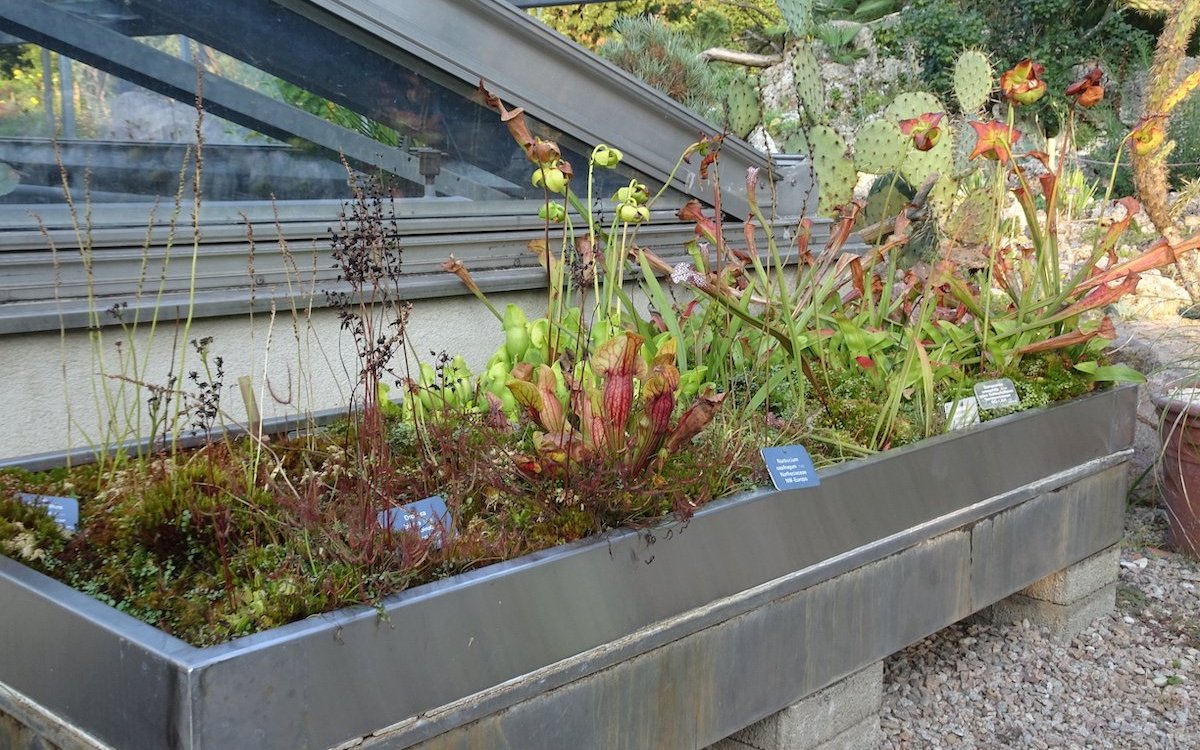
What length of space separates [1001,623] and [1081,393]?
86 cm

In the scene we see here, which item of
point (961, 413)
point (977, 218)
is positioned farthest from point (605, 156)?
point (977, 218)

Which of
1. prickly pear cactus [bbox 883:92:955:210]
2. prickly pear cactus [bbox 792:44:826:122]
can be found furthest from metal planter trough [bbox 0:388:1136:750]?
prickly pear cactus [bbox 792:44:826:122]

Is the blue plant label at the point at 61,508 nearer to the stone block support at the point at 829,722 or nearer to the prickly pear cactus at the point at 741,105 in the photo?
the stone block support at the point at 829,722

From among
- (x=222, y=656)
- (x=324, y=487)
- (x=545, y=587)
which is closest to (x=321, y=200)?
(x=324, y=487)

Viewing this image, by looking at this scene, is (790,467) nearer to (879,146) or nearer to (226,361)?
(226,361)

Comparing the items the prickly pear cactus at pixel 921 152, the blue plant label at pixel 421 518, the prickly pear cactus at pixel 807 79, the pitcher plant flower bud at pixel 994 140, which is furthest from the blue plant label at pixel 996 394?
the prickly pear cactus at pixel 807 79

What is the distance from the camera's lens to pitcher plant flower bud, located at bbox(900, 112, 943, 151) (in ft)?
11.4

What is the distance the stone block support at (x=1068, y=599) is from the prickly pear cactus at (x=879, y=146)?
2.01 m

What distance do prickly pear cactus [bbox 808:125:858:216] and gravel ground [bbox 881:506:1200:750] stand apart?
6.82 feet

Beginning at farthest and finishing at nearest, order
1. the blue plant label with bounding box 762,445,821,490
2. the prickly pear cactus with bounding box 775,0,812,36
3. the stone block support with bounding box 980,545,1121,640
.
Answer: the prickly pear cactus with bounding box 775,0,812,36
the stone block support with bounding box 980,545,1121,640
the blue plant label with bounding box 762,445,821,490

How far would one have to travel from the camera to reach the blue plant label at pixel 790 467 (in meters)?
2.63

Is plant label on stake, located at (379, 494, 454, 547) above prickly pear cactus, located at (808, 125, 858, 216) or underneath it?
underneath

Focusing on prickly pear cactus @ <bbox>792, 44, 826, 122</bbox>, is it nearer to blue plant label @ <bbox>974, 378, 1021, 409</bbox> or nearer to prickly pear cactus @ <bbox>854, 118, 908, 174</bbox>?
prickly pear cactus @ <bbox>854, 118, 908, 174</bbox>

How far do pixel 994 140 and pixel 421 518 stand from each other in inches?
89.9
